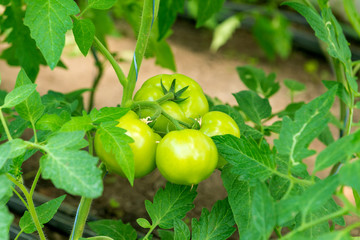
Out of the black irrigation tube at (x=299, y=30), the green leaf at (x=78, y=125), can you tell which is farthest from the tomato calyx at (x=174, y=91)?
the black irrigation tube at (x=299, y=30)

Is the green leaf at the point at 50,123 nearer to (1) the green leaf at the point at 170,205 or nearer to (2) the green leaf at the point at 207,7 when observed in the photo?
(1) the green leaf at the point at 170,205

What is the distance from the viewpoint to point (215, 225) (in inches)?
26.2

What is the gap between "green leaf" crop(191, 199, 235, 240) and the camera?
25.8 inches

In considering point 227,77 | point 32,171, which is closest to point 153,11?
point 32,171

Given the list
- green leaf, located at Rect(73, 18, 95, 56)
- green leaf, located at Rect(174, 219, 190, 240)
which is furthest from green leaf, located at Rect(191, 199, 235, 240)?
green leaf, located at Rect(73, 18, 95, 56)

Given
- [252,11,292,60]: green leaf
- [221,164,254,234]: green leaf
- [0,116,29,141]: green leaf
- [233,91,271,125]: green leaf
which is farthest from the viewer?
[252,11,292,60]: green leaf

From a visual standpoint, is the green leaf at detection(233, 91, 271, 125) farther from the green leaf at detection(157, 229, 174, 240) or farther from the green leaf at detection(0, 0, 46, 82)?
the green leaf at detection(0, 0, 46, 82)

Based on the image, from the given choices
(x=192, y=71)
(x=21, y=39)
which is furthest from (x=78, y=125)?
(x=192, y=71)

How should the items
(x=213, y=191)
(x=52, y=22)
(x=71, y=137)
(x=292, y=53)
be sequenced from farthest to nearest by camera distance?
(x=292, y=53) < (x=213, y=191) < (x=52, y=22) < (x=71, y=137)

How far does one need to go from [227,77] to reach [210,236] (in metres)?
1.91

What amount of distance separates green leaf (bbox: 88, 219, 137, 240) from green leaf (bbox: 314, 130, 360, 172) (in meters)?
0.48

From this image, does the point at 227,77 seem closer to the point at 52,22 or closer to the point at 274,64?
the point at 274,64

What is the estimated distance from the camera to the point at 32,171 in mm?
1341

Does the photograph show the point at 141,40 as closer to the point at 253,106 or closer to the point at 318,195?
the point at 253,106
